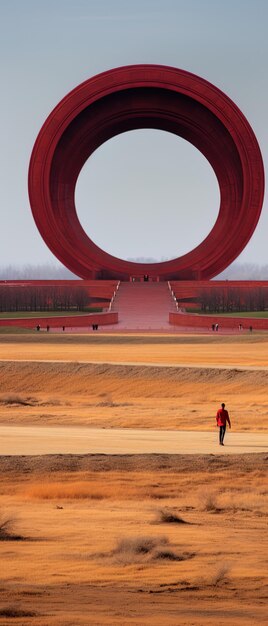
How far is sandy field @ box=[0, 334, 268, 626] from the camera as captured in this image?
25.6ft

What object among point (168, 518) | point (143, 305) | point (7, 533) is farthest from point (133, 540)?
point (143, 305)

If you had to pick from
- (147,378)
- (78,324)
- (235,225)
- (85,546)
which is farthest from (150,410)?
(235,225)

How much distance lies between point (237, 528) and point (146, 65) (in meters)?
49.0

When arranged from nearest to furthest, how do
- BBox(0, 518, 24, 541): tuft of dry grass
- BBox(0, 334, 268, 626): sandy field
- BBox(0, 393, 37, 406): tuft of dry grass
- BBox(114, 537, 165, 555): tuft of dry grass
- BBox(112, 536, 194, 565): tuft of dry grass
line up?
BBox(0, 334, 268, 626): sandy field < BBox(112, 536, 194, 565): tuft of dry grass < BBox(114, 537, 165, 555): tuft of dry grass < BBox(0, 518, 24, 541): tuft of dry grass < BBox(0, 393, 37, 406): tuft of dry grass

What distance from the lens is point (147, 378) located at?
2630 centimetres

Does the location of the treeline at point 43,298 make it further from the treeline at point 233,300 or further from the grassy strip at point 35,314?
the treeline at point 233,300

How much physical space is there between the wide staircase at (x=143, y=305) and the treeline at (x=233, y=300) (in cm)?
166

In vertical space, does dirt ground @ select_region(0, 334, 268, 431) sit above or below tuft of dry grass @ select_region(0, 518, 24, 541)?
above

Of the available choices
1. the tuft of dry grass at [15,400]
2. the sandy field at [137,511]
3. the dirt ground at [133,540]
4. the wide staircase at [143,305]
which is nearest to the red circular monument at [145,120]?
the wide staircase at [143,305]

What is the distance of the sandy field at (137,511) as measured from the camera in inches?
307

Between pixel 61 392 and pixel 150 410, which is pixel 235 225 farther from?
pixel 150 410

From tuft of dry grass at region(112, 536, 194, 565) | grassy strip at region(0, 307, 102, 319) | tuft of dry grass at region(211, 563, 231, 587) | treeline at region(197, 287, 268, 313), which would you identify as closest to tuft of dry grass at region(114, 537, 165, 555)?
tuft of dry grass at region(112, 536, 194, 565)

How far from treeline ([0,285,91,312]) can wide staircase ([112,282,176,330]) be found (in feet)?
5.69

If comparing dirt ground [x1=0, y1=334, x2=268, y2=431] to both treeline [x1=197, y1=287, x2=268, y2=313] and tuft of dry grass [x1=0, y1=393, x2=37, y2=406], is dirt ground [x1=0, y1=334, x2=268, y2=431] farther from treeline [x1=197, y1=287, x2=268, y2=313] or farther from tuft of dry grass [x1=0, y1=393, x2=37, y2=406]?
treeline [x1=197, y1=287, x2=268, y2=313]
